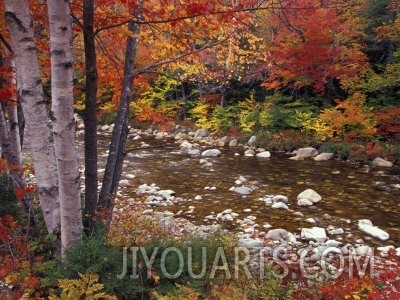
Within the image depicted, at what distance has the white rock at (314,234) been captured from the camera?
272 inches

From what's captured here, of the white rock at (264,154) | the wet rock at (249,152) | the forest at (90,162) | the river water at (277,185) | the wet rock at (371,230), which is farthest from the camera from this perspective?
the wet rock at (249,152)

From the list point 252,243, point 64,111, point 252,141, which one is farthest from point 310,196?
point 252,141

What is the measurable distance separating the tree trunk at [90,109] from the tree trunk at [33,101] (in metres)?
0.46

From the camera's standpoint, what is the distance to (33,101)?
134 inches

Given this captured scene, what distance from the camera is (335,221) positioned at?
7.93 meters

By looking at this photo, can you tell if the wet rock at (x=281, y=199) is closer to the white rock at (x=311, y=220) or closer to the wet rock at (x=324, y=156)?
the white rock at (x=311, y=220)

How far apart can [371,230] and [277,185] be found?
146 inches

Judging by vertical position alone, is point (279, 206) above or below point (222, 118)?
below

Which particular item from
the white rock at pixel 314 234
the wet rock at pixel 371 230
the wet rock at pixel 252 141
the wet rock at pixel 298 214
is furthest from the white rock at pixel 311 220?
the wet rock at pixel 252 141

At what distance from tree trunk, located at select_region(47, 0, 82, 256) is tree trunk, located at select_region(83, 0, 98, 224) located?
64 centimetres

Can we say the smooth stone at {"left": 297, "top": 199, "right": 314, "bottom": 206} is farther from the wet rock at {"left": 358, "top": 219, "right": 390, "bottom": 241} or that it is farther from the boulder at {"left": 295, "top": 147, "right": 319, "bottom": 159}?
the boulder at {"left": 295, "top": 147, "right": 319, "bottom": 159}

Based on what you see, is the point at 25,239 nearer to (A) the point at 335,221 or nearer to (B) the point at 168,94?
(A) the point at 335,221

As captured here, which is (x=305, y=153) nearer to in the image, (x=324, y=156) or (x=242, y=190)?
(x=324, y=156)

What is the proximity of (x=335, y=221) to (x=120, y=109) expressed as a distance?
18.2 feet
